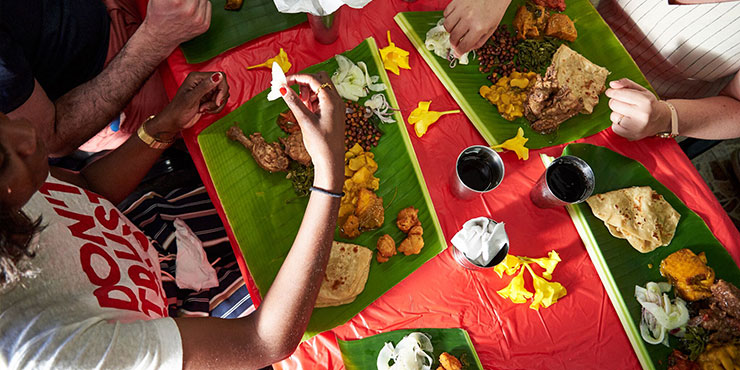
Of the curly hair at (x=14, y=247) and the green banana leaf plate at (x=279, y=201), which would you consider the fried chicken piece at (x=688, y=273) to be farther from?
the curly hair at (x=14, y=247)

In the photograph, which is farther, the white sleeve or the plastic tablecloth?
the plastic tablecloth

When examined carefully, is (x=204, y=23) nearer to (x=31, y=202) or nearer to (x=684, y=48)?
(x=31, y=202)

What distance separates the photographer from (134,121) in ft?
7.11

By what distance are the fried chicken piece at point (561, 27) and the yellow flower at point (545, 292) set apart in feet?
4.30

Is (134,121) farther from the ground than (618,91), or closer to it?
farther from the ground

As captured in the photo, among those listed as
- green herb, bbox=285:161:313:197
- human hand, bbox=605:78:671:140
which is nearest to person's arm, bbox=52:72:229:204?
green herb, bbox=285:161:313:197

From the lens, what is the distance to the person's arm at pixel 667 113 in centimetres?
182

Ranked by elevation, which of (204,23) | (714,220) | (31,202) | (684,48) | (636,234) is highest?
(204,23)

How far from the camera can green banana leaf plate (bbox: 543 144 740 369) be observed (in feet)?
5.33

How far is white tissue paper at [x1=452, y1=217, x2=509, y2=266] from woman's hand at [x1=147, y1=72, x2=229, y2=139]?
1.23 meters

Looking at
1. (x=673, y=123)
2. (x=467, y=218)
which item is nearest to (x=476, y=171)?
(x=467, y=218)

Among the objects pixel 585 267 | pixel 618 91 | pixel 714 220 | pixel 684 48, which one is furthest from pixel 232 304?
pixel 684 48

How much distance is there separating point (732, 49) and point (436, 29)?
1.46 metres

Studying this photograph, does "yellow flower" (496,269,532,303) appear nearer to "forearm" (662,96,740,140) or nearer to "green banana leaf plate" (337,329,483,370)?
"green banana leaf plate" (337,329,483,370)
